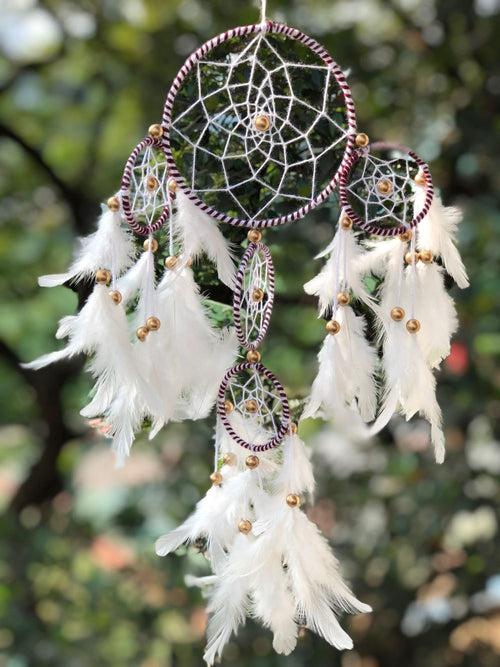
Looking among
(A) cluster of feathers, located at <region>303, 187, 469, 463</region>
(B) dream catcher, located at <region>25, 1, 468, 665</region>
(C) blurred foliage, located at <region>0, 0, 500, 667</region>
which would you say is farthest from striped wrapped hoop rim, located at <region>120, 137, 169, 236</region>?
(C) blurred foliage, located at <region>0, 0, 500, 667</region>

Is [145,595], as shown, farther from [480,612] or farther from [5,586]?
[480,612]

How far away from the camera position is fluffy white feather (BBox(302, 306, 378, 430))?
1.74ft

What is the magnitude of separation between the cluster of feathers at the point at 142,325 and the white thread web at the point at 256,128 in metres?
0.04

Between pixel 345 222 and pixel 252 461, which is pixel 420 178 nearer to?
pixel 345 222

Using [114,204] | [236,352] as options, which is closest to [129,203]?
[114,204]

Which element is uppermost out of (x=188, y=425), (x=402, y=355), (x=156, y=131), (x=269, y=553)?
(x=156, y=131)

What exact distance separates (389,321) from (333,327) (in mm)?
40

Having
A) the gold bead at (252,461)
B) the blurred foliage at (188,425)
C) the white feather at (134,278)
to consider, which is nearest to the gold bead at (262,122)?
the white feather at (134,278)

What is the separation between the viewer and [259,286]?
556 millimetres

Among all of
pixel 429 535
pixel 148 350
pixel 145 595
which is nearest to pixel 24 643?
pixel 145 595

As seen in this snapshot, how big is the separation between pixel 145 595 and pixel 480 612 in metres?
0.54

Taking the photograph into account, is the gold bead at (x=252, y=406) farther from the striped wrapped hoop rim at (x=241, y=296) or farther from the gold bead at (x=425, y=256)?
the gold bead at (x=425, y=256)

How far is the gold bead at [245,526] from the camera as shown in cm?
54

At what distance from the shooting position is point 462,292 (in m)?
1.16
